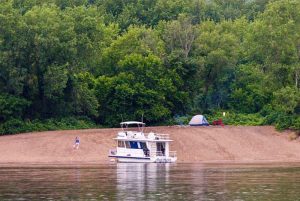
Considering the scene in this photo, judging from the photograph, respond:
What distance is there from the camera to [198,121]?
85.7 metres

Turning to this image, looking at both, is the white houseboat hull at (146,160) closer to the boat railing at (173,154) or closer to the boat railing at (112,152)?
the boat railing at (112,152)

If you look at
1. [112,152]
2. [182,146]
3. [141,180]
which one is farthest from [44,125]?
[141,180]

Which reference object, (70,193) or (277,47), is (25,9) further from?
(70,193)

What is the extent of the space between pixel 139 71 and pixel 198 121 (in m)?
8.39

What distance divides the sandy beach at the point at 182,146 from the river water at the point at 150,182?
7789mm

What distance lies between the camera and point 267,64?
8806 cm

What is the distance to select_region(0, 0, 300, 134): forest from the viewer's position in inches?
3172

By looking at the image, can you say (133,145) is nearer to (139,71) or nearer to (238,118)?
(139,71)

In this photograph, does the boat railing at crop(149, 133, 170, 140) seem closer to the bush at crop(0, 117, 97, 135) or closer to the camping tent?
the camping tent

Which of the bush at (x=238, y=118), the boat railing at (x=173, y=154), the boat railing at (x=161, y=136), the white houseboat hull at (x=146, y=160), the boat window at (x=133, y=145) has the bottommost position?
the white houseboat hull at (x=146, y=160)

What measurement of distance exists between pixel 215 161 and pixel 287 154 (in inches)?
316

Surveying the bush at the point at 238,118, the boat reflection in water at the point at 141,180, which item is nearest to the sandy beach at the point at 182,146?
the bush at the point at 238,118

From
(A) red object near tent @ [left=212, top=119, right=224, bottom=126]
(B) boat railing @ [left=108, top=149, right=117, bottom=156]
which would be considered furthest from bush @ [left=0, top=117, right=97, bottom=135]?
(A) red object near tent @ [left=212, top=119, right=224, bottom=126]

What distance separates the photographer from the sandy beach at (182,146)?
70.9 m
